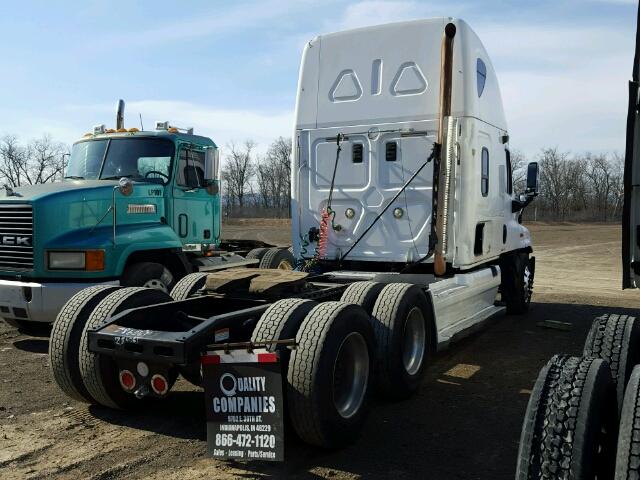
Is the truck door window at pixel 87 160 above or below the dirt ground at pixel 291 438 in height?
above

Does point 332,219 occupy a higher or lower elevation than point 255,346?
higher

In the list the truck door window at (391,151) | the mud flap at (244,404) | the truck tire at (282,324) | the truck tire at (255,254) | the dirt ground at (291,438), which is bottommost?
the dirt ground at (291,438)

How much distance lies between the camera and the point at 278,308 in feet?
14.4

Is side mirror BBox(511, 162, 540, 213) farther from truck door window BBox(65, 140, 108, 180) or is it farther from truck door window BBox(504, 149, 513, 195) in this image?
truck door window BBox(65, 140, 108, 180)

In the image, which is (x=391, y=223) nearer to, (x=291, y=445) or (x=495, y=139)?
(x=495, y=139)

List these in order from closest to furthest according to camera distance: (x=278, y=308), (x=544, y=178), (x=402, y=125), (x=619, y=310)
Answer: (x=278, y=308) → (x=402, y=125) → (x=619, y=310) → (x=544, y=178)

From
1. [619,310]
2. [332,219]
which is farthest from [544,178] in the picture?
[332,219]

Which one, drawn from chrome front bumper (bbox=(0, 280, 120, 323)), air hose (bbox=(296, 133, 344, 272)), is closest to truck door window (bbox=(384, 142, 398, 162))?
air hose (bbox=(296, 133, 344, 272))

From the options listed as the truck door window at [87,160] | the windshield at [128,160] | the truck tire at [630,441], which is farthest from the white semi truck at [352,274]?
the truck door window at [87,160]

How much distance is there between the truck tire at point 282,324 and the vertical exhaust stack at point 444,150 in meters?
2.71

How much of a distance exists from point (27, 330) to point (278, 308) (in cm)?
519

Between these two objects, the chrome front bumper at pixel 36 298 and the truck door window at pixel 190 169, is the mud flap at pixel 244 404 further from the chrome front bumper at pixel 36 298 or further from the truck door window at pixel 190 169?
the truck door window at pixel 190 169

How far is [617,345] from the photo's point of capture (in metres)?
4.01

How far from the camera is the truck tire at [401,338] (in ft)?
16.9
